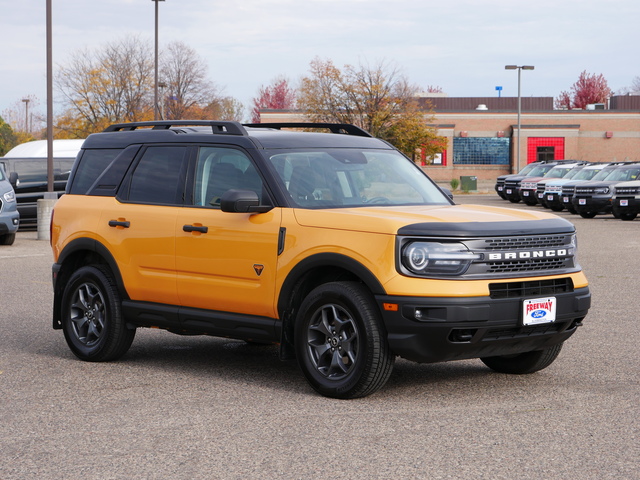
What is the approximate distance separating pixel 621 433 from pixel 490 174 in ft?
240

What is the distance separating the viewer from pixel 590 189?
33375 millimetres

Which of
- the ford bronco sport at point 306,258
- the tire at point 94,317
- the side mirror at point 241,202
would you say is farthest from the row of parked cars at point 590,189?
the side mirror at point 241,202

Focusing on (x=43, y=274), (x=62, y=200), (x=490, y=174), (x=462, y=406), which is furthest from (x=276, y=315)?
(x=490, y=174)

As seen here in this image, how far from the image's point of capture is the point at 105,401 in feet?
23.1

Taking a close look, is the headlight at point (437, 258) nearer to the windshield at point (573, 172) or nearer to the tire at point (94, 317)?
the tire at point (94, 317)

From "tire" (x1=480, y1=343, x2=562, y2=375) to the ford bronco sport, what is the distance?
1 centimetres

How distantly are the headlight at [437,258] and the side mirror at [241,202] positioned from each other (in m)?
1.22

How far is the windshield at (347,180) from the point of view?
24.8 ft

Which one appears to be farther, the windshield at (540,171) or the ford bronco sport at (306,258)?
the windshield at (540,171)

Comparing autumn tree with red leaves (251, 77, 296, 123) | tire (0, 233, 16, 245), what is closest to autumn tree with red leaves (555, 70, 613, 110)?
autumn tree with red leaves (251, 77, 296, 123)

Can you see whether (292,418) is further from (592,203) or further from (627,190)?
(592,203)

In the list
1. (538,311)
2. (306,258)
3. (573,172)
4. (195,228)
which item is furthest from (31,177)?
(538,311)

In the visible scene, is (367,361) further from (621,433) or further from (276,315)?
(621,433)

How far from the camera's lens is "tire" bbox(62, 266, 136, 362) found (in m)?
8.46
